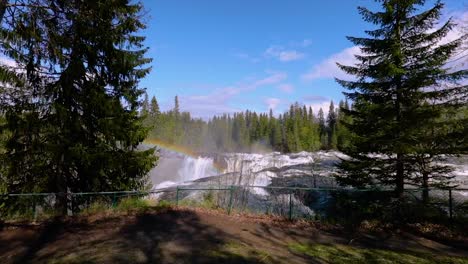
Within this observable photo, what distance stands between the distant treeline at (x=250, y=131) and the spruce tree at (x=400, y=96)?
214 ft

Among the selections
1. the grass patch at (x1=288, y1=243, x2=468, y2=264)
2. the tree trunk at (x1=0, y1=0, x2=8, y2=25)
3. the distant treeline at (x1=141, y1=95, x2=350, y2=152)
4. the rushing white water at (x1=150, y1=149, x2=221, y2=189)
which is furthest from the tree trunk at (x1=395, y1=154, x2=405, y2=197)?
the distant treeline at (x1=141, y1=95, x2=350, y2=152)

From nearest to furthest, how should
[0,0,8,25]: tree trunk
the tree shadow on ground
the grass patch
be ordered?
[0,0,8,25]: tree trunk < the tree shadow on ground < the grass patch

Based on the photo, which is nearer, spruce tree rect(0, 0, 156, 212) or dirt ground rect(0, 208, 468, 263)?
dirt ground rect(0, 208, 468, 263)

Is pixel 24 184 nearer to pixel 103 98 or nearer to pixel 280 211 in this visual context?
pixel 103 98

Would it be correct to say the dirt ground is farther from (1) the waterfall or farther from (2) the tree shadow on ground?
(1) the waterfall

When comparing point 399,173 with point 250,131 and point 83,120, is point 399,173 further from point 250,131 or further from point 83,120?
point 250,131

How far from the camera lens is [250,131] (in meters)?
117

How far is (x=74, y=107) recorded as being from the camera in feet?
42.6

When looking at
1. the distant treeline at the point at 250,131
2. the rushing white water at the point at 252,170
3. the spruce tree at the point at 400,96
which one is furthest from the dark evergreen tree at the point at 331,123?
the spruce tree at the point at 400,96

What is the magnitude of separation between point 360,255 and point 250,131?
109m

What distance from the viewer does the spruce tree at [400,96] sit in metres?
11.7

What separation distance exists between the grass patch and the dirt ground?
296 mm

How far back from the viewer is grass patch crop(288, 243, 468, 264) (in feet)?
23.4

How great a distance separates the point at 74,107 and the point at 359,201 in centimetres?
968
